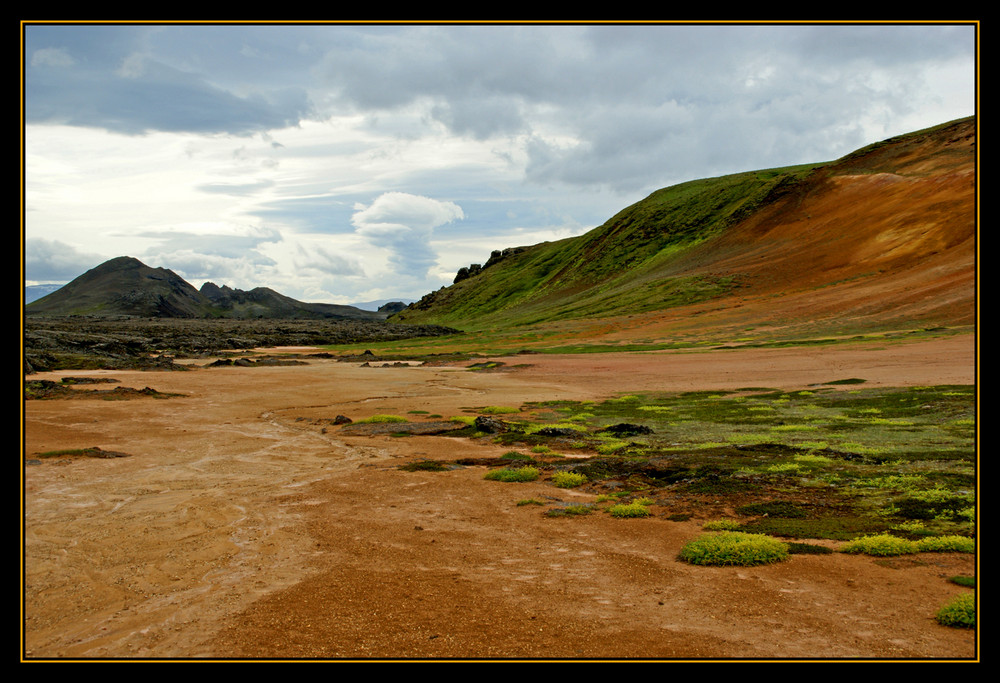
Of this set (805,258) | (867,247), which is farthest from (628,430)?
(805,258)

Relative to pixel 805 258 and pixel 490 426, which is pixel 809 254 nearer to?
pixel 805 258

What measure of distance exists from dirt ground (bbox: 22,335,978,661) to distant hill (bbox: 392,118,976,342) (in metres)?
74.7

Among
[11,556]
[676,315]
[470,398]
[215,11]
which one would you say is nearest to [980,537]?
[11,556]

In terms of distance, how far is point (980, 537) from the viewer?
6086mm

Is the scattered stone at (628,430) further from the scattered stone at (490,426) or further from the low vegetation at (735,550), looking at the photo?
the low vegetation at (735,550)

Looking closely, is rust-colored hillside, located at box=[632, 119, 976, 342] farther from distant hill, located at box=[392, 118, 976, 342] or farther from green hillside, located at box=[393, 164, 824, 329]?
green hillside, located at box=[393, 164, 824, 329]

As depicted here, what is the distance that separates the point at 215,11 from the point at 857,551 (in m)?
14.5

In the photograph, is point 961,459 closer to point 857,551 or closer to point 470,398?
point 857,551

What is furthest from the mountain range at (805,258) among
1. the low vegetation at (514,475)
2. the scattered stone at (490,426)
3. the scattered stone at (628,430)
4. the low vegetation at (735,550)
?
the low vegetation at (735,550)

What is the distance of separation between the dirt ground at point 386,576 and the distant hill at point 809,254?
74691mm

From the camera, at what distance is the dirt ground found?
866 cm

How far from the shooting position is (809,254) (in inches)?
4779

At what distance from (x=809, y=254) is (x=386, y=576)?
130102 millimetres

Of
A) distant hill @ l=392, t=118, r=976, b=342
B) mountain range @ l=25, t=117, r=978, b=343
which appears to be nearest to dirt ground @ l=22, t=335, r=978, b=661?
distant hill @ l=392, t=118, r=976, b=342
